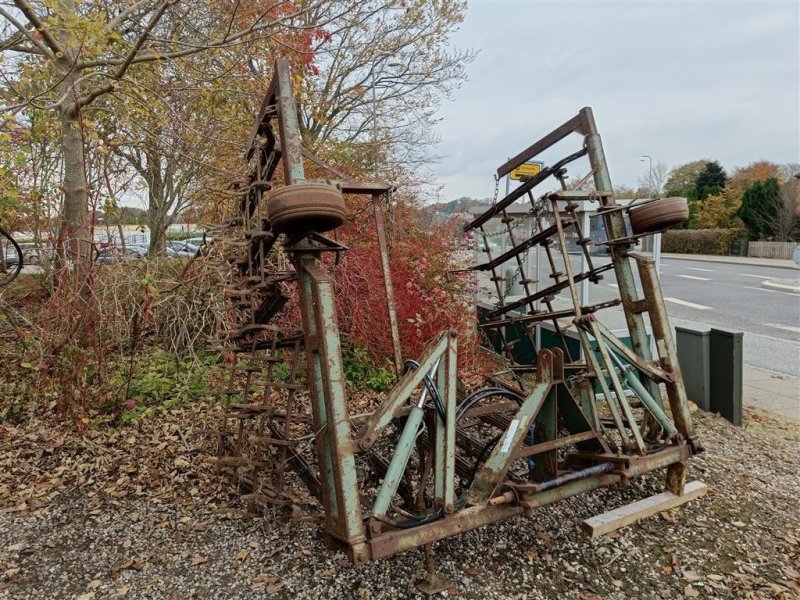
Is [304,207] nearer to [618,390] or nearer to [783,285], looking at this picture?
[618,390]

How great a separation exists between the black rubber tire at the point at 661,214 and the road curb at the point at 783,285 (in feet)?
56.3

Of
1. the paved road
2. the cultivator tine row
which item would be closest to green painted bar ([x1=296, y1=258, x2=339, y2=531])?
the cultivator tine row

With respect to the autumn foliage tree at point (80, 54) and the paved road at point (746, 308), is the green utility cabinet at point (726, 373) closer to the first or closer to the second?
the paved road at point (746, 308)

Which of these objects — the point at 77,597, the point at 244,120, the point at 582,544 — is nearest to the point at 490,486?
the point at 582,544

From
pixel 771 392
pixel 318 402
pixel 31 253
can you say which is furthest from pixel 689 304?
pixel 31 253

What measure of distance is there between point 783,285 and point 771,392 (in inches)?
540

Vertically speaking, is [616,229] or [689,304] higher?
[616,229]

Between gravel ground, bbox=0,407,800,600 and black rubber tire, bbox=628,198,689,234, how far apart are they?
1.97 m

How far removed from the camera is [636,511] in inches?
118

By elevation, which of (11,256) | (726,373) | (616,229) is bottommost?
(726,373)

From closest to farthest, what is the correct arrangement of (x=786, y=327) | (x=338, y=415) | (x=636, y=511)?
(x=338, y=415), (x=636, y=511), (x=786, y=327)

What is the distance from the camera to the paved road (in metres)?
8.79

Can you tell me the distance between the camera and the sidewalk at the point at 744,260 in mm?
25373

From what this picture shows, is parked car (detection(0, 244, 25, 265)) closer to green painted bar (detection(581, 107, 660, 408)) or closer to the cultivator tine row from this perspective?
the cultivator tine row
